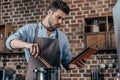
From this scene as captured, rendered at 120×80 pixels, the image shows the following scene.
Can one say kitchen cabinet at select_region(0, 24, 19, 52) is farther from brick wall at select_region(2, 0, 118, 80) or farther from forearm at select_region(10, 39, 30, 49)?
forearm at select_region(10, 39, 30, 49)

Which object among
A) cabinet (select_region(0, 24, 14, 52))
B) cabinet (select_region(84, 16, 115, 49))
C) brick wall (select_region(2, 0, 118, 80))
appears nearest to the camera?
cabinet (select_region(84, 16, 115, 49))

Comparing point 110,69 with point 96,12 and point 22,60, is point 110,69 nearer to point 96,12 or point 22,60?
point 96,12

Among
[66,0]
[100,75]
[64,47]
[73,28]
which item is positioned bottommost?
[100,75]

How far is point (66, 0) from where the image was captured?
10.8 ft

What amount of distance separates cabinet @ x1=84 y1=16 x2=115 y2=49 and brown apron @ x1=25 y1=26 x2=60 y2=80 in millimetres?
1091

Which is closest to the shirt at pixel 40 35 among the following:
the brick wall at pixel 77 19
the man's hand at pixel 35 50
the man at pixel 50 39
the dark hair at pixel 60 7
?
the man at pixel 50 39

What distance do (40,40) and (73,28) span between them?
1406 mm

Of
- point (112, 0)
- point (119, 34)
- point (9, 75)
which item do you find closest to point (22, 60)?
point (9, 75)

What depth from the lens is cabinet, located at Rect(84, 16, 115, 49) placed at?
2812 mm

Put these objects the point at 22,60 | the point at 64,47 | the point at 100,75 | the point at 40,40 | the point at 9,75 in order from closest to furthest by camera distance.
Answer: the point at 40,40, the point at 64,47, the point at 9,75, the point at 100,75, the point at 22,60

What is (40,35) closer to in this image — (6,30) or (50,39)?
(50,39)

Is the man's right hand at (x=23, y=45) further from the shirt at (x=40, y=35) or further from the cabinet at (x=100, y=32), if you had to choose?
the cabinet at (x=100, y=32)

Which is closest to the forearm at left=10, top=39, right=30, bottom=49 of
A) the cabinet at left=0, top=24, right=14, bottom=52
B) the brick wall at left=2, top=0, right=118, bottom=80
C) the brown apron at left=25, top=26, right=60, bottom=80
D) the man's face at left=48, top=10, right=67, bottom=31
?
the brown apron at left=25, top=26, right=60, bottom=80

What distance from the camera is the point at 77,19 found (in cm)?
316
